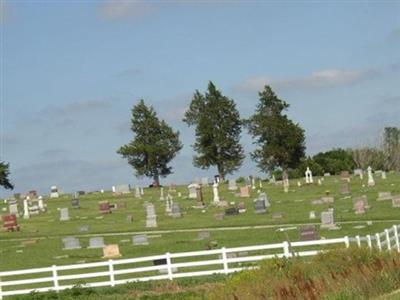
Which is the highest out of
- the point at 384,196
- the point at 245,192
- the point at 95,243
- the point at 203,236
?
the point at 245,192

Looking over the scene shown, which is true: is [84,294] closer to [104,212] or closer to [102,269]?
[102,269]

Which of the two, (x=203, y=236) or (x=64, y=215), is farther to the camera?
(x=64, y=215)

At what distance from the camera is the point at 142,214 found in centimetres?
5919

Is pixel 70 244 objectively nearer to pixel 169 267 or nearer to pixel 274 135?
pixel 169 267

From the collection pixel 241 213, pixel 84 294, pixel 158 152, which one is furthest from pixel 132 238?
pixel 158 152

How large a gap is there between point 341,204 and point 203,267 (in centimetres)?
2066

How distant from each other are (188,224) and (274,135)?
34542 millimetres

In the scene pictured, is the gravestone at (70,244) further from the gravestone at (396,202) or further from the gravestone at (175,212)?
the gravestone at (396,202)

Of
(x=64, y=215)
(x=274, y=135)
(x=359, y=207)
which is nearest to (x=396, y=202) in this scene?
(x=359, y=207)

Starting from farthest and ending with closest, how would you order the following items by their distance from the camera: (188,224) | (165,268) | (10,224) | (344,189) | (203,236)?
(344,189) → (10,224) → (188,224) → (203,236) → (165,268)

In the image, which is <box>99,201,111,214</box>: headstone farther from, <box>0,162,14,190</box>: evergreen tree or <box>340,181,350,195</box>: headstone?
<box>0,162,14,190</box>: evergreen tree

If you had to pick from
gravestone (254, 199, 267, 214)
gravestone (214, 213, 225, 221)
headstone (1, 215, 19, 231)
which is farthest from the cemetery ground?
headstone (1, 215, 19, 231)

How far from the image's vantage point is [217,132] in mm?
87250

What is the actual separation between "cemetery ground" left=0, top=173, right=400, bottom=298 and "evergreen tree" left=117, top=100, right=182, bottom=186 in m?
15.4
